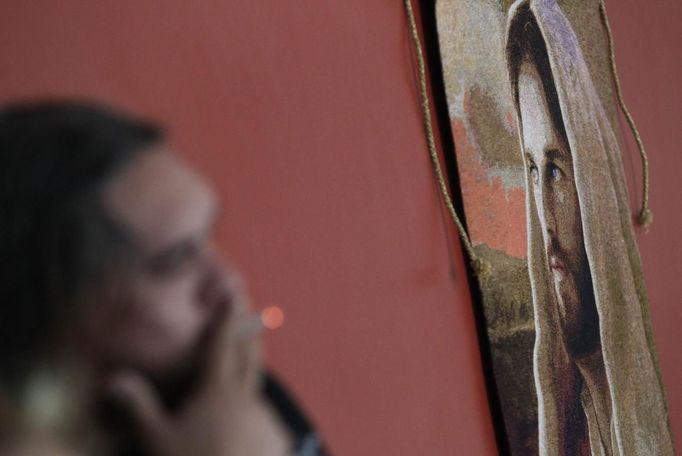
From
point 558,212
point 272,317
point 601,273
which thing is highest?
point 272,317

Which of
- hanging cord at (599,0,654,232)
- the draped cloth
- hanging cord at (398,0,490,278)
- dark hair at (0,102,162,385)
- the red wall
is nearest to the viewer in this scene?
dark hair at (0,102,162,385)

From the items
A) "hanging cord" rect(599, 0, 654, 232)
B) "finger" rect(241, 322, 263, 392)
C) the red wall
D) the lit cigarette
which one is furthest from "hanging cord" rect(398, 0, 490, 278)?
"finger" rect(241, 322, 263, 392)

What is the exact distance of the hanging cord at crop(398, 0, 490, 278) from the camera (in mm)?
1091

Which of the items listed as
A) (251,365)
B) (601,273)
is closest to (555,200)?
(601,273)

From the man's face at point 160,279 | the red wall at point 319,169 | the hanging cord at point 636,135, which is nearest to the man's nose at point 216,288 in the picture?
the man's face at point 160,279

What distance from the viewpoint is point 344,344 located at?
91 cm

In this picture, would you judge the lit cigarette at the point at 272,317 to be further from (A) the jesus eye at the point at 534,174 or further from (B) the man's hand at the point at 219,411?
(A) the jesus eye at the point at 534,174

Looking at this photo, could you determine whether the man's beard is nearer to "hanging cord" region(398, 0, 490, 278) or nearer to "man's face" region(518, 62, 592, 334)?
"hanging cord" region(398, 0, 490, 278)

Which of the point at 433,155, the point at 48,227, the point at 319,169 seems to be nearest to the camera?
the point at 48,227

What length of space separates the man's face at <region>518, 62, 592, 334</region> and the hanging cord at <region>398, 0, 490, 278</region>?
0.20m

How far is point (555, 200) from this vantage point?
1315mm

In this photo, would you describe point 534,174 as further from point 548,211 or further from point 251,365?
point 251,365

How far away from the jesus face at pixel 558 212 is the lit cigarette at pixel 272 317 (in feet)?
1.87

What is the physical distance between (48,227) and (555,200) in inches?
41.3
